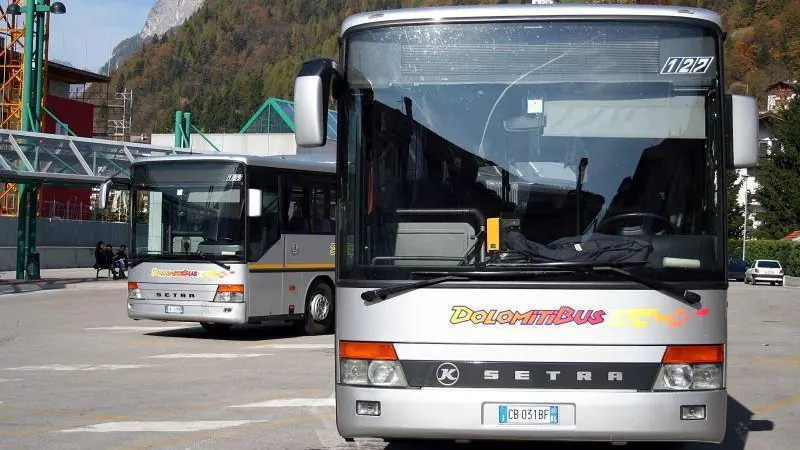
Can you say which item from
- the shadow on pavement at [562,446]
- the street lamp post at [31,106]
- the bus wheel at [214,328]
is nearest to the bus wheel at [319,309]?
the bus wheel at [214,328]

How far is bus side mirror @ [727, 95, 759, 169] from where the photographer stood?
6715 mm

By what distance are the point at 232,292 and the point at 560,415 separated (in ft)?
38.1

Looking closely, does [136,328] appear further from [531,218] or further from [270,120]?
[270,120]

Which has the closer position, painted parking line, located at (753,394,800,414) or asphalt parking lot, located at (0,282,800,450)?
asphalt parking lot, located at (0,282,800,450)

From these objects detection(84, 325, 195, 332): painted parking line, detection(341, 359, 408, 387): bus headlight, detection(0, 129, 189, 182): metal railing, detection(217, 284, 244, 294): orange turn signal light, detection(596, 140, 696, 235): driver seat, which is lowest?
detection(84, 325, 195, 332): painted parking line

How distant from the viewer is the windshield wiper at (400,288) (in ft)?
21.3

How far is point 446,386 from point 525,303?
70cm

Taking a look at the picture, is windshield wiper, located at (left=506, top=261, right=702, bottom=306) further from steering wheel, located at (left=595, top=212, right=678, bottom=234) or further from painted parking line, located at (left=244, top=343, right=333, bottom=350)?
painted parking line, located at (left=244, top=343, right=333, bottom=350)

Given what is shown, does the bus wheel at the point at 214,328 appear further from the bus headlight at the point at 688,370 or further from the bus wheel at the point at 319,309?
the bus headlight at the point at 688,370

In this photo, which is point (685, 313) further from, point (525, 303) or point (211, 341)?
point (211, 341)

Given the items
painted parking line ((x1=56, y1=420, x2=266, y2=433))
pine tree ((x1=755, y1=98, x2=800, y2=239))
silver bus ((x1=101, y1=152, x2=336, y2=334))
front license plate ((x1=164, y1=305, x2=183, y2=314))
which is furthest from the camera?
pine tree ((x1=755, y1=98, x2=800, y2=239))

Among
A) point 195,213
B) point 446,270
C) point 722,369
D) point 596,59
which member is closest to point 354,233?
point 446,270

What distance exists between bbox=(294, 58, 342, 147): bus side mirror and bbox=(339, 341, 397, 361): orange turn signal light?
1.28 m

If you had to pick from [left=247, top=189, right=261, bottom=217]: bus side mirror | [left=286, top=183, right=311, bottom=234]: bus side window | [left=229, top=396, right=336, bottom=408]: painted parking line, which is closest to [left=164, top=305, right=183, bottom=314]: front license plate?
[left=247, top=189, right=261, bottom=217]: bus side mirror
